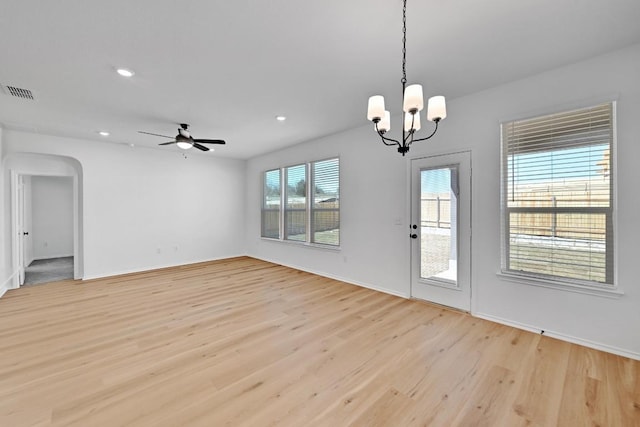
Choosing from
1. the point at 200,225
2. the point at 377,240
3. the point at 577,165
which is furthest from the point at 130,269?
the point at 577,165

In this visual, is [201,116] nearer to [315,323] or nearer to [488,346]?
[315,323]

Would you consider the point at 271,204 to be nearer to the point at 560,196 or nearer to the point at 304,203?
the point at 304,203

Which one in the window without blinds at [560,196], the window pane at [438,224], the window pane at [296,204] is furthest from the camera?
the window pane at [296,204]

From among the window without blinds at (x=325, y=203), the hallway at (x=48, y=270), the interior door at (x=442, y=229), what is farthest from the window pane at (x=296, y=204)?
the hallway at (x=48, y=270)

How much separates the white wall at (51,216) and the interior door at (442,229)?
882 cm

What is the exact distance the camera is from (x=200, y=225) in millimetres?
6996

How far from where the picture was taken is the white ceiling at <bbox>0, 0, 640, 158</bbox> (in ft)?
6.40

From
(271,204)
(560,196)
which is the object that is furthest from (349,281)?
(560,196)

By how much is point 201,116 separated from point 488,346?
4806 mm

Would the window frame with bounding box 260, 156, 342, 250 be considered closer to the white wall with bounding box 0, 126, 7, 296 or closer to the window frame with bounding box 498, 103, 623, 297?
the window frame with bounding box 498, 103, 623, 297

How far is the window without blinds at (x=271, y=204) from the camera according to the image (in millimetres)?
6859

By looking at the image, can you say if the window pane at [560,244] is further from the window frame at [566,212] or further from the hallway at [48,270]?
the hallway at [48,270]

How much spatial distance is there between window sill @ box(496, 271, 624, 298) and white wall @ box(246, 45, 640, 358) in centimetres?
4

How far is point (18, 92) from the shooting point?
10.5ft
